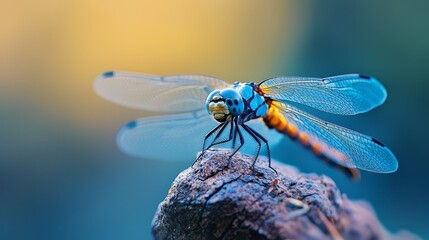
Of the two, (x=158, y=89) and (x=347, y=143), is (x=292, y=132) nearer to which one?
(x=347, y=143)

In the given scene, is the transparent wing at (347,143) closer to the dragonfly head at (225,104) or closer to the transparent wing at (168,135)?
the transparent wing at (168,135)

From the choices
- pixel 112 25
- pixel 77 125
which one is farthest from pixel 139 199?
pixel 112 25

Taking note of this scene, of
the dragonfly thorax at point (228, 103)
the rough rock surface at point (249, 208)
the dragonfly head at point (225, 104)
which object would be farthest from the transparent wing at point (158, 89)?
the rough rock surface at point (249, 208)

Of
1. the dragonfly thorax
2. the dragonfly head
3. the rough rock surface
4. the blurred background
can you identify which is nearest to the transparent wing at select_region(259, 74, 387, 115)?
the dragonfly thorax

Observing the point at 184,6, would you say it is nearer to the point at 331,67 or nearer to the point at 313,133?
the point at 331,67

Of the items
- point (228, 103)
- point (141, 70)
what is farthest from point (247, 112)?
point (141, 70)
